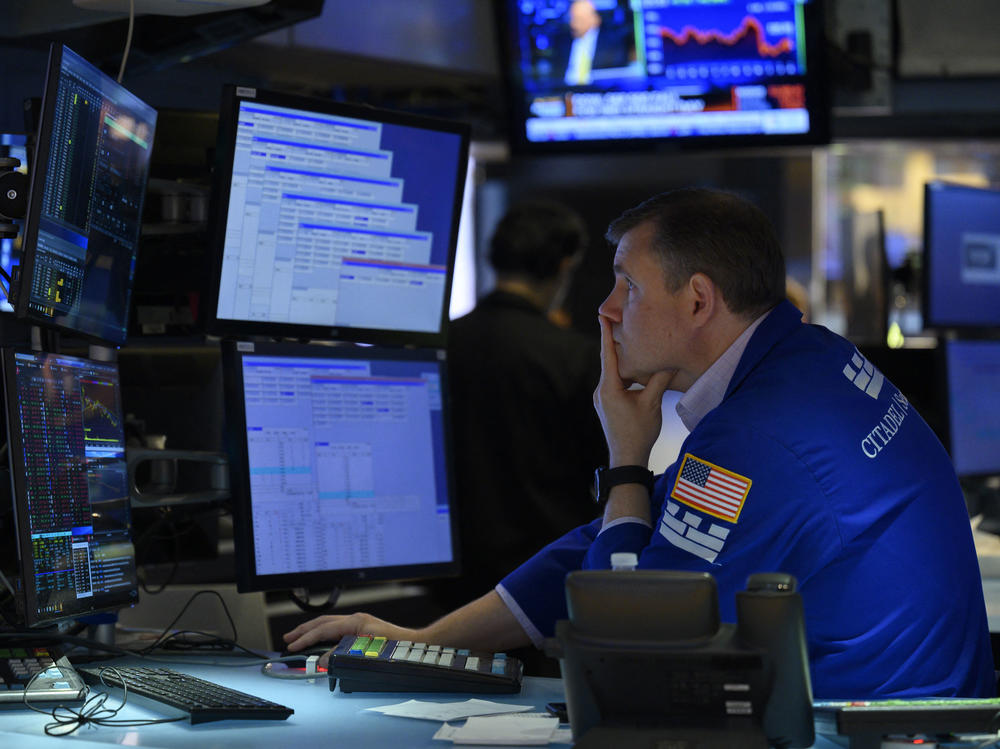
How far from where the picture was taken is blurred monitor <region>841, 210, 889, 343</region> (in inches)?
159

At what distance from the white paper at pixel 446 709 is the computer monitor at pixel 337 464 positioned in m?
0.48

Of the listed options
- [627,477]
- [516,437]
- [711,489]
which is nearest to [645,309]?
[627,477]

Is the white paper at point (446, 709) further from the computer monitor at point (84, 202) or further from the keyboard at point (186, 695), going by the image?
the computer monitor at point (84, 202)

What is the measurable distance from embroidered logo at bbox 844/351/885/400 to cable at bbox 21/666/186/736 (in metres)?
0.97

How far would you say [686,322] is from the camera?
1919 millimetres

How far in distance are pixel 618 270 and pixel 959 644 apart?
722mm

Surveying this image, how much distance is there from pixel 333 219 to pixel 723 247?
2.32 feet

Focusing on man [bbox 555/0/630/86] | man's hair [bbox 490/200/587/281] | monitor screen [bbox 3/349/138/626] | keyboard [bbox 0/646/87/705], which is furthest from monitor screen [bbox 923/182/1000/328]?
keyboard [bbox 0/646/87/705]

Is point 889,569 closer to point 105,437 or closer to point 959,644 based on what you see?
point 959,644

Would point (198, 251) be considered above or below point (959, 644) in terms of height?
above

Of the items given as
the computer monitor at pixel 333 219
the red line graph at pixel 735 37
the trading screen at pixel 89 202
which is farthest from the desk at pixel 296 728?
the red line graph at pixel 735 37

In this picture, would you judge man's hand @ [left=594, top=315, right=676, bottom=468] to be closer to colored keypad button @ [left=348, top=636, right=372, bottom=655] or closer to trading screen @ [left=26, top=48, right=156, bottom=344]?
colored keypad button @ [left=348, top=636, right=372, bottom=655]

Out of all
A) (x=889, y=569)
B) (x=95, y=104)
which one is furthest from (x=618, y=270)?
(x=95, y=104)

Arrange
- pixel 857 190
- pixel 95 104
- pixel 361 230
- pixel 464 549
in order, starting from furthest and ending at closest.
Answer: pixel 857 190 → pixel 464 549 → pixel 361 230 → pixel 95 104
